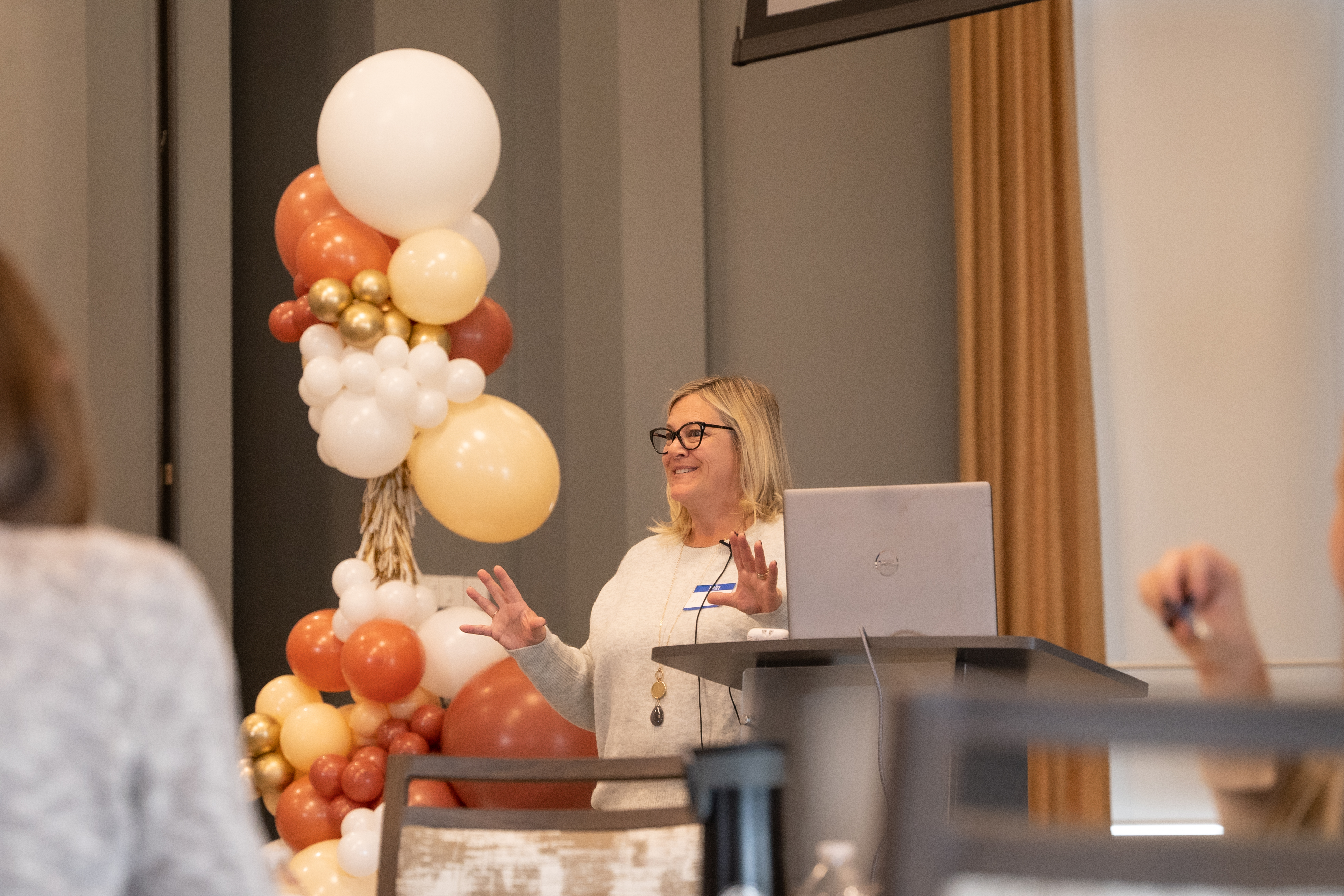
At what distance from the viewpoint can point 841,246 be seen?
13.3ft

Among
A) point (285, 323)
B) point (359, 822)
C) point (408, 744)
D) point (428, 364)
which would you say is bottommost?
point (359, 822)

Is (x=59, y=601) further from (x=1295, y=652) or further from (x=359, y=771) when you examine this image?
(x=1295, y=652)

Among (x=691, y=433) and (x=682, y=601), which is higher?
(x=691, y=433)

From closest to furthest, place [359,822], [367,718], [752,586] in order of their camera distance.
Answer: [752,586] < [359,822] < [367,718]

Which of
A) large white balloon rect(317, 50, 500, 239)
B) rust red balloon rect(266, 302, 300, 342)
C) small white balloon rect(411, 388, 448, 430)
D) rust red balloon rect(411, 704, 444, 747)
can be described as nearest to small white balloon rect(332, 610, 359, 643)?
rust red balloon rect(411, 704, 444, 747)

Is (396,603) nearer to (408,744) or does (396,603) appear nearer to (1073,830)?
(408,744)

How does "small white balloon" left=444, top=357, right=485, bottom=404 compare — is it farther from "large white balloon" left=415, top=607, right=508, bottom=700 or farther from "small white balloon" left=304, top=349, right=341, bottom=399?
"large white balloon" left=415, top=607, right=508, bottom=700

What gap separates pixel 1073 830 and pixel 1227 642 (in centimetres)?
56

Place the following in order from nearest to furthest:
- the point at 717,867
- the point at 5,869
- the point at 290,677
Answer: the point at 5,869
the point at 717,867
the point at 290,677

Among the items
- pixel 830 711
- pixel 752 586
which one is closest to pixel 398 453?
pixel 752 586

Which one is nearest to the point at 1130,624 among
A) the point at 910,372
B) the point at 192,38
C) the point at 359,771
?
the point at 910,372

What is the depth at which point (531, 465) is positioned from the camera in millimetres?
2885

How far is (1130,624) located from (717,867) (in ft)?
10.4

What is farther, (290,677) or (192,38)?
(192,38)
